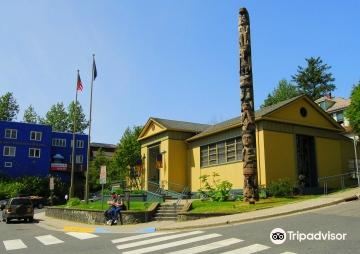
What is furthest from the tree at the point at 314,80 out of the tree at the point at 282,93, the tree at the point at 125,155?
the tree at the point at 125,155

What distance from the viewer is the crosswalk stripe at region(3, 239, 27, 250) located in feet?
50.7

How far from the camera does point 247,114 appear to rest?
2370 cm

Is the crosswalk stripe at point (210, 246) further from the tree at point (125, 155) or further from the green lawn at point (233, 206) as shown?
the tree at point (125, 155)

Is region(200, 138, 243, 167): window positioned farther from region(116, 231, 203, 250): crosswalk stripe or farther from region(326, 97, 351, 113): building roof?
region(326, 97, 351, 113): building roof

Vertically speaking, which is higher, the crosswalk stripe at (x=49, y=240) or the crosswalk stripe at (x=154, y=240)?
the crosswalk stripe at (x=154, y=240)

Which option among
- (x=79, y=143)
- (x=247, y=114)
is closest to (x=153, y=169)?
(x=247, y=114)

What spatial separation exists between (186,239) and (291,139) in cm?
1681

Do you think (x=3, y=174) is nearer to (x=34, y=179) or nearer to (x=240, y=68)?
(x=34, y=179)

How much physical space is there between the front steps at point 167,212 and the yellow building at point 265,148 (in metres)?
6.22

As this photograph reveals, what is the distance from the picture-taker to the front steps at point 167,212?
2333 centimetres

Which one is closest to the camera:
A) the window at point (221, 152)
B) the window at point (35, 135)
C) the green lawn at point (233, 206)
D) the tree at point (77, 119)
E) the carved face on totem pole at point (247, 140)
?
the green lawn at point (233, 206)

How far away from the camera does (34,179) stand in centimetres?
6116

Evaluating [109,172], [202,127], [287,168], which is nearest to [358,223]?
[287,168]

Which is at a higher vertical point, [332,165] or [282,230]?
[332,165]
